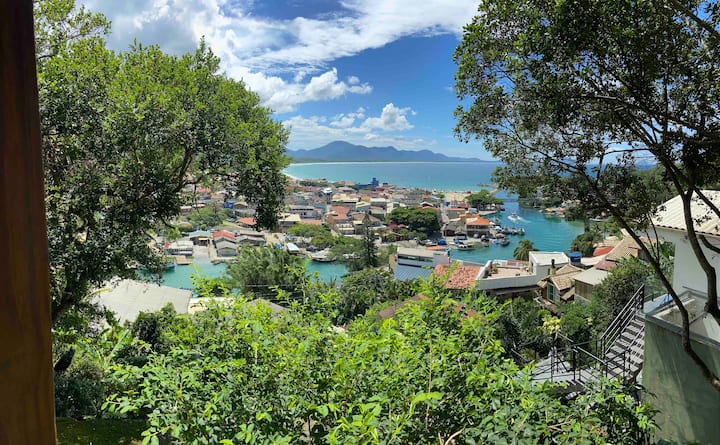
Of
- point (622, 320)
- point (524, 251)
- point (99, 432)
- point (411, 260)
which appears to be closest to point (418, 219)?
point (524, 251)

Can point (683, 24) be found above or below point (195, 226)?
above

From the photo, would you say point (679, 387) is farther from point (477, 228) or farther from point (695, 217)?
point (477, 228)

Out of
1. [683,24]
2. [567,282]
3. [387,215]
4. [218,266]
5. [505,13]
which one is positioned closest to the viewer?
[683,24]

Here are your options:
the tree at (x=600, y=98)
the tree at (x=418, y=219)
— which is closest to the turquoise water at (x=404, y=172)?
the tree at (x=418, y=219)

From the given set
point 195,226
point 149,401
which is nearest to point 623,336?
point 149,401

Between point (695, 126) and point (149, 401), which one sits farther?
point (695, 126)

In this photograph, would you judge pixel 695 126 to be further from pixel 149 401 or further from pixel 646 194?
pixel 149 401

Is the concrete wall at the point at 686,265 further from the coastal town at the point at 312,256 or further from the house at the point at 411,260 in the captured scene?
the house at the point at 411,260

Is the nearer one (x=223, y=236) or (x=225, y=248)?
(x=225, y=248)
